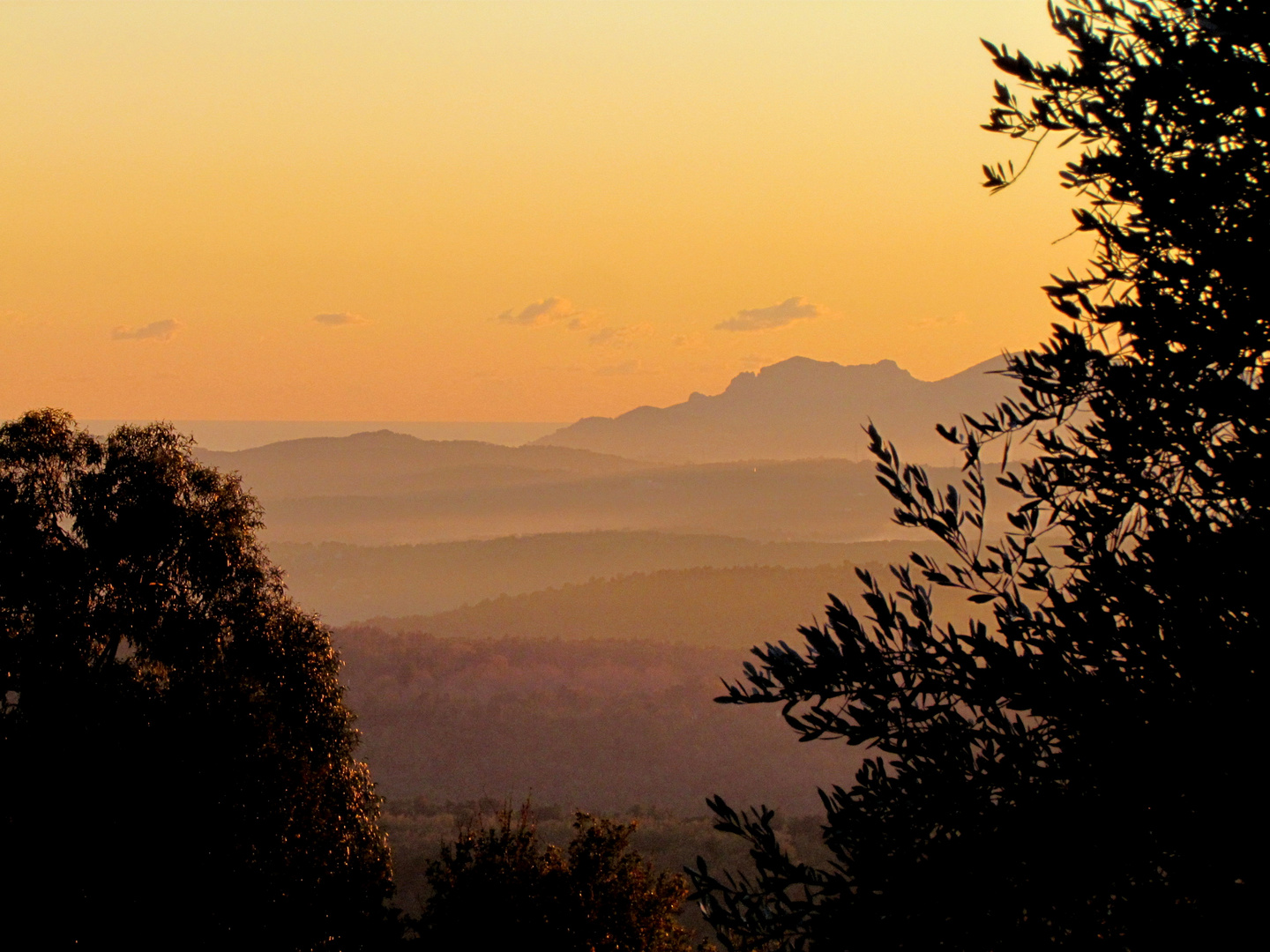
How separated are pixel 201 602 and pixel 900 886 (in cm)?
1557

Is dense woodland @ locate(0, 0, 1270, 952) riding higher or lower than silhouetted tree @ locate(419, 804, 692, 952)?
higher

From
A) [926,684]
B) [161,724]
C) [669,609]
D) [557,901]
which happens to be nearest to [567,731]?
[669,609]

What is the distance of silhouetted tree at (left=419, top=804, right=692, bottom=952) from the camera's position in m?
16.0

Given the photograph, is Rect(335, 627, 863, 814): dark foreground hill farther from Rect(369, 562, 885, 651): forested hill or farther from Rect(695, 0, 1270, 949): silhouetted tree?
Rect(695, 0, 1270, 949): silhouetted tree

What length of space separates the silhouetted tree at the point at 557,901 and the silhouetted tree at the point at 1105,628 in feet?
26.6

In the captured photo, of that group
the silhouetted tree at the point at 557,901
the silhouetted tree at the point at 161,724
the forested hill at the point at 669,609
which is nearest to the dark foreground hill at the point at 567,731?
the forested hill at the point at 669,609

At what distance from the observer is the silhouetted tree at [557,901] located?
1595 centimetres

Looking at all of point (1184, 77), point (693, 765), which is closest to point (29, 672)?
point (1184, 77)

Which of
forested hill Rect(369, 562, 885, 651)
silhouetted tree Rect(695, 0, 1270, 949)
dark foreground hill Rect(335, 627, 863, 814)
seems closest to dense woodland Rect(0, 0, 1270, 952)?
silhouetted tree Rect(695, 0, 1270, 949)

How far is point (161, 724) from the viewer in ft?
53.5

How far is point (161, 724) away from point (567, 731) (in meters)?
90.7

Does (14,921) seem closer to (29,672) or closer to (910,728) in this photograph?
(29,672)

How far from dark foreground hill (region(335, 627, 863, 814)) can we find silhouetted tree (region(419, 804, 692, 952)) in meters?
58.6

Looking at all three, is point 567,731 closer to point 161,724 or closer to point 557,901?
point 557,901
